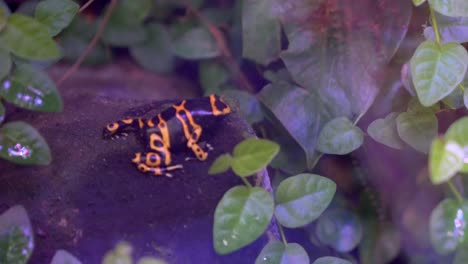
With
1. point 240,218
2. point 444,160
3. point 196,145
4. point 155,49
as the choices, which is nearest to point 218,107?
point 196,145

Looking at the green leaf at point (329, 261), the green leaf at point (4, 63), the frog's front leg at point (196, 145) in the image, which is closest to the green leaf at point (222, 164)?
the frog's front leg at point (196, 145)

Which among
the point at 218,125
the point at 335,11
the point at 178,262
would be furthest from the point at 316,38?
the point at 178,262

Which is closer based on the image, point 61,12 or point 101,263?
point 101,263

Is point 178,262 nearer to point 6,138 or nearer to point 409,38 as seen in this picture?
point 6,138

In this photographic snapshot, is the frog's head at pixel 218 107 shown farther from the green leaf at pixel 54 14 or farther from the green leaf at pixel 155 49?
the green leaf at pixel 155 49

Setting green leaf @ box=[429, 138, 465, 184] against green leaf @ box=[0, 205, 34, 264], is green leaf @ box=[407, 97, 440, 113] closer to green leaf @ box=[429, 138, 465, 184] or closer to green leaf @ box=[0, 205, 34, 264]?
green leaf @ box=[429, 138, 465, 184]

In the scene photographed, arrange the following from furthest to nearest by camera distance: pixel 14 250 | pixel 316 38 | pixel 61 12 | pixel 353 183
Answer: pixel 353 183 → pixel 316 38 → pixel 61 12 → pixel 14 250
